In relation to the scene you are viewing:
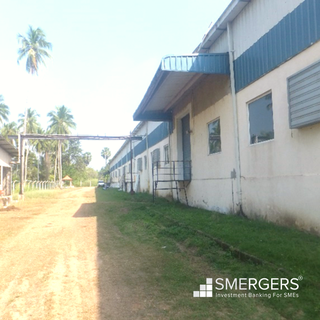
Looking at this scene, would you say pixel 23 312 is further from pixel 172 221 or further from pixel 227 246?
pixel 172 221

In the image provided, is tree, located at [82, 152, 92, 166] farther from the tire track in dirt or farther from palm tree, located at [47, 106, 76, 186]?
the tire track in dirt

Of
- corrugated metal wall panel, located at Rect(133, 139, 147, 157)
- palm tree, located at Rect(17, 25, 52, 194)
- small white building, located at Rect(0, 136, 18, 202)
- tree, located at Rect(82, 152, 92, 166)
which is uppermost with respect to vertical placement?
palm tree, located at Rect(17, 25, 52, 194)

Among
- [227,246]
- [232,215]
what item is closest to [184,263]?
[227,246]

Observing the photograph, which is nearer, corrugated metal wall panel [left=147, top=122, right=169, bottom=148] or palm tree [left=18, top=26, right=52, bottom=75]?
corrugated metal wall panel [left=147, top=122, right=169, bottom=148]

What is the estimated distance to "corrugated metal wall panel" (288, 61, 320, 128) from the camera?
5.82m

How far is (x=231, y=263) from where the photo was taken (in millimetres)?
4855

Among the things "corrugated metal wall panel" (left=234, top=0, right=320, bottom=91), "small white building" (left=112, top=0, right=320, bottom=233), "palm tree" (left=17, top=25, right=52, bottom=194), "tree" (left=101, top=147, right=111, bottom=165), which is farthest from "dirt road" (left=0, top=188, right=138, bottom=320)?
"tree" (left=101, top=147, right=111, bottom=165)

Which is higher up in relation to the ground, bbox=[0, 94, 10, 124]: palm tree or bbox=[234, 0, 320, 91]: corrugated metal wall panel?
bbox=[0, 94, 10, 124]: palm tree

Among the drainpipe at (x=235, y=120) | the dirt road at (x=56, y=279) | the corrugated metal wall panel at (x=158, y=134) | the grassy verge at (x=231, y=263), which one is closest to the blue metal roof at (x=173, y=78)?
the drainpipe at (x=235, y=120)

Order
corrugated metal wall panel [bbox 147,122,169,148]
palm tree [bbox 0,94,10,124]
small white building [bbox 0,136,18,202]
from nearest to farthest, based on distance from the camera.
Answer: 1. corrugated metal wall panel [bbox 147,122,169,148]
2. small white building [bbox 0,136,18,202]
3. palm tree [bbox 0,94,10,124]

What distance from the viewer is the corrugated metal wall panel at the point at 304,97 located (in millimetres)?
5820

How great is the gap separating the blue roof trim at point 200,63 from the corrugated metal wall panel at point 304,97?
309cm

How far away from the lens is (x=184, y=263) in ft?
16.6

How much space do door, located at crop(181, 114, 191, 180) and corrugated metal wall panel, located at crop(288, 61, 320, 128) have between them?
285 inches
